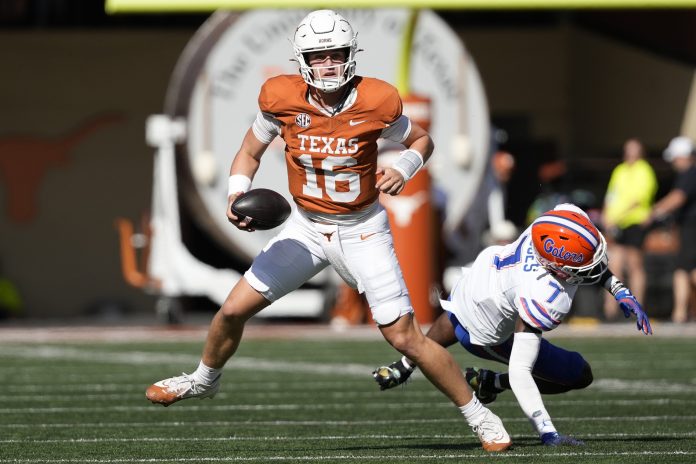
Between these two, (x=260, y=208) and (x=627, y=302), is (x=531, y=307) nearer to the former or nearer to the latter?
(x=627, y=302)

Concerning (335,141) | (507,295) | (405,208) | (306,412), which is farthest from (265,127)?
(405,208)

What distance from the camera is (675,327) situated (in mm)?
13531

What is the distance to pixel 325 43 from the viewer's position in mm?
6320

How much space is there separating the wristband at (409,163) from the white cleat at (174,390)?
1.17 metres

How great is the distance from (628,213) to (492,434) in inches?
324

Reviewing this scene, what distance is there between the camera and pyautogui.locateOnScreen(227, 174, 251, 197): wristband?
6.55 metres

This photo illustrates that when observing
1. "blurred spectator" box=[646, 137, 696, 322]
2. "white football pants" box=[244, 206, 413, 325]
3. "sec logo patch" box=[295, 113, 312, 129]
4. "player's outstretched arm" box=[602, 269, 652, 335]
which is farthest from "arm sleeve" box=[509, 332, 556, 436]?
"blurred spectator" box=[646, 137, 696, 322]

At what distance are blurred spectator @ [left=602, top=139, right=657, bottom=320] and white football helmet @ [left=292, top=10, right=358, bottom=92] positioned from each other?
26.5 feet

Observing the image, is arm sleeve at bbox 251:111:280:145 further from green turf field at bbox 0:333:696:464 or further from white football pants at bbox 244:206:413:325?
green turf field at bbox 0:333:696:464

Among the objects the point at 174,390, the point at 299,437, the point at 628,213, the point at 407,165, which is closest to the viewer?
the point at 407,165

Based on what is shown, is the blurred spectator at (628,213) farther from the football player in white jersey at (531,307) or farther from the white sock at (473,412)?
the white sock at (473,412)

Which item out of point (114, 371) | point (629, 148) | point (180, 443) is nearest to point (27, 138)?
point (629, 148)

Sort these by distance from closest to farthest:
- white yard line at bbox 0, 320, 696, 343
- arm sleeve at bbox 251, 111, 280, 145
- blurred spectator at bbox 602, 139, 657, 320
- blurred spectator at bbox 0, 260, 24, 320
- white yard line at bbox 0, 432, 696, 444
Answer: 1. arm sleeve at bbox 251, 111, 280, 145
2. white yard line at bbox 0, 432, 696, 444
3. white yard line at bbox 0, 320, 696, 343
4. blurred spectator at bbox 602, 139, 657, 320
5. blurred spectator at bbox 0, 260, 24, 320

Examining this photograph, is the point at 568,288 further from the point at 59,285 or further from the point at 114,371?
the point at 59,285
